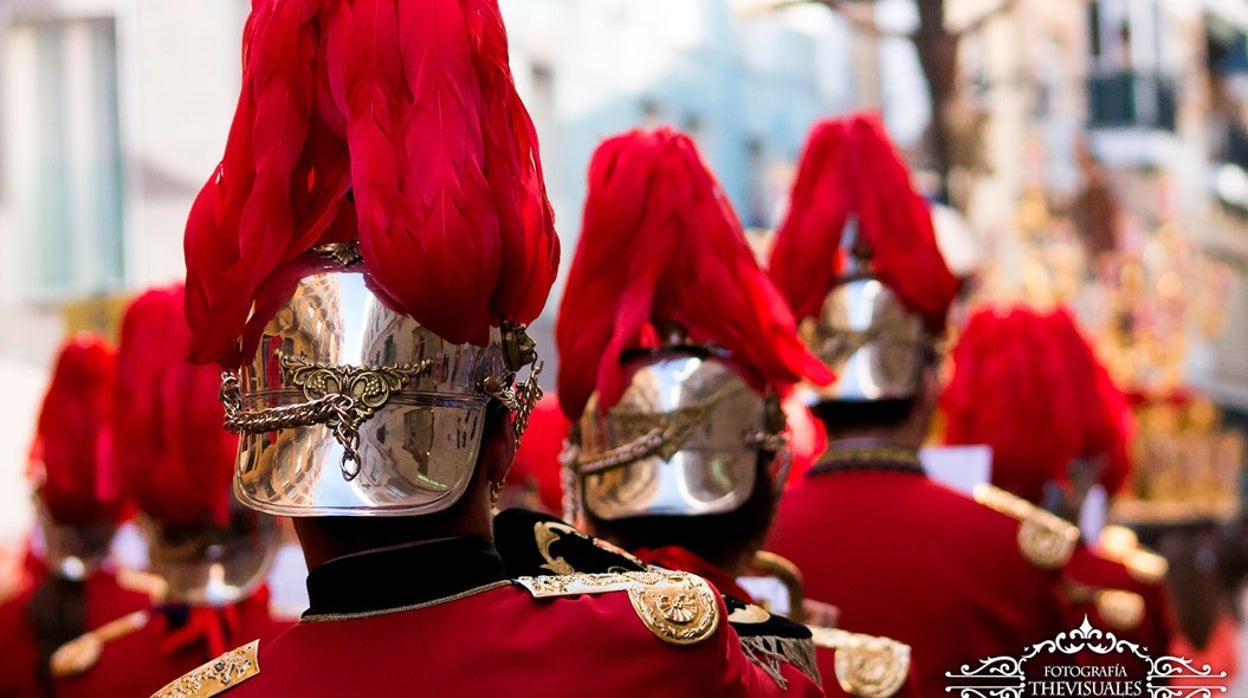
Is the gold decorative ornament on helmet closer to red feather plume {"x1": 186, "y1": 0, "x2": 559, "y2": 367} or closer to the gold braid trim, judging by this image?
the gold braid trim

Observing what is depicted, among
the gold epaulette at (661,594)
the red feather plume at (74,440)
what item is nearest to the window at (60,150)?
the red feather plume at (74,440)

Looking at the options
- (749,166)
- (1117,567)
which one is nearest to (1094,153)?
(749,166)

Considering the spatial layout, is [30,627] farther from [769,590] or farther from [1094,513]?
[1094,513]

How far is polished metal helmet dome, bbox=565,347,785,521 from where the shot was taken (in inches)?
151

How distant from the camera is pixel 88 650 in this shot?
17.8 feet

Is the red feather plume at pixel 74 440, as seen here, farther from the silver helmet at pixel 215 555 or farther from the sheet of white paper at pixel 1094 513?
the sheet of white paper at pixel 1094 513

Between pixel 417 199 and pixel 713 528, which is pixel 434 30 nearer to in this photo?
pixel 417 199

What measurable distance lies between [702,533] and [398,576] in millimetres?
1207

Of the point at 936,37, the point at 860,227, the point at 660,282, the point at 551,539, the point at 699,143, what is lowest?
the point at 551,539

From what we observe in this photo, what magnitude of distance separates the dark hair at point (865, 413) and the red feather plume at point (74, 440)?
2.52 meters

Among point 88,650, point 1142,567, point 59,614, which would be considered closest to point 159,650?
point 88,650

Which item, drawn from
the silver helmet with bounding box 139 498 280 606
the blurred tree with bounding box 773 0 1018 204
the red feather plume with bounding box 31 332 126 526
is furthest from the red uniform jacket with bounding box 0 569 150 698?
the blurred tree with bounding box 773 0 1018 204

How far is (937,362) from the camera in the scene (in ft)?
17.9

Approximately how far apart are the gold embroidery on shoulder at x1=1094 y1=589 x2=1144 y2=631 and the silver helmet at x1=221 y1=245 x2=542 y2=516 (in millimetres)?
3558
